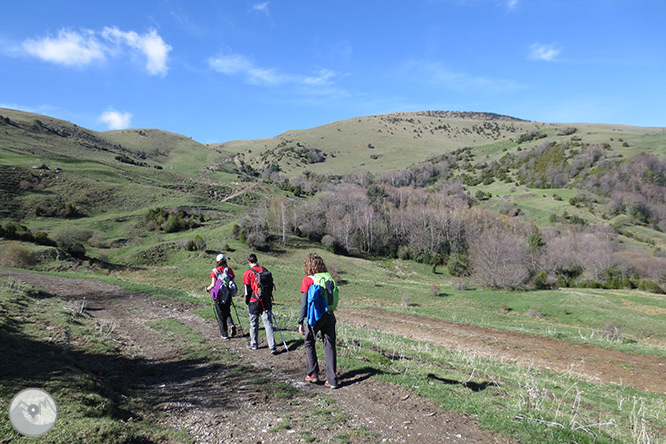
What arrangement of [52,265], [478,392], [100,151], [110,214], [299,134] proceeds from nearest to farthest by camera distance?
[478,392] → [52,265] → [110,214] → [100,151] → [299,134]

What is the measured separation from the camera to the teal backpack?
20.6 feet

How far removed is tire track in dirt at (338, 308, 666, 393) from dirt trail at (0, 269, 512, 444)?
8723 mm

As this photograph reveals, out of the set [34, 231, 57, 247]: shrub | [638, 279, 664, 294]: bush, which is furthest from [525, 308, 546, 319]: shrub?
[34, 231, 57, 247]: shrub

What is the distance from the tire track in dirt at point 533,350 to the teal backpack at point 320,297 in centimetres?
960

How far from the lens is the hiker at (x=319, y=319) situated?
633 centimetres

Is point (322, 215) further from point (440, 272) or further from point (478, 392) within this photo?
point (478, 392)

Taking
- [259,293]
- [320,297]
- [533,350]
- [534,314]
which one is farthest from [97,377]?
[534,314]

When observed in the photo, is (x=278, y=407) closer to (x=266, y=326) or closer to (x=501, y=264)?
(x=266, y=326)

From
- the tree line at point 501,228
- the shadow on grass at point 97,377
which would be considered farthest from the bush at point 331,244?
the shadow on grass at point 97,377

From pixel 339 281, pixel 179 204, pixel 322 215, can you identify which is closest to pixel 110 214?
pixel 179 204

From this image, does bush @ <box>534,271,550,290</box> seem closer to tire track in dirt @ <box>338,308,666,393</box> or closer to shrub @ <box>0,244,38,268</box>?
tire track in dirt @ <box>338,308,666,393</box>

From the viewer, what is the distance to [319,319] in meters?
6.29

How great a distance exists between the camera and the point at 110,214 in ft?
167

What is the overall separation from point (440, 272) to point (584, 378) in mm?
43260
